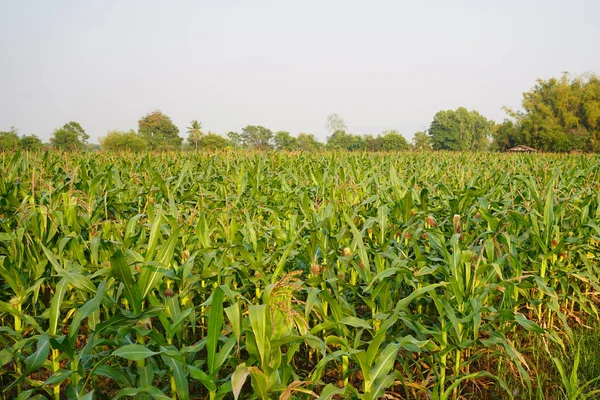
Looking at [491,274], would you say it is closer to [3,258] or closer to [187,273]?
[187,273]

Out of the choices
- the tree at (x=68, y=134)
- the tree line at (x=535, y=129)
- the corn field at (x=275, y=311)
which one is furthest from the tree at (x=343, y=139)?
the corn field at (x=275, y=311)

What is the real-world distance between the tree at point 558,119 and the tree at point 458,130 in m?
21.9

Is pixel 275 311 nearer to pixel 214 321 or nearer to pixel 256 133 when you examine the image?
pixel 214 321

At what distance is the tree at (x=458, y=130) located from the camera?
91625 millimetres

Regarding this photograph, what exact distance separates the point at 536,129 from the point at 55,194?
213 ft

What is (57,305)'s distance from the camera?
2.06 metres

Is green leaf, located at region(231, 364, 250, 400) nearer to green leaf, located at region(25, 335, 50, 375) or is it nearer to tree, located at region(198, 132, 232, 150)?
green leaf, located at region(25, 335, 50, 375)

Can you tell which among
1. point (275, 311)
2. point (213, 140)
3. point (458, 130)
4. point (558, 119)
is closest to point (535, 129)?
point (558, 119)

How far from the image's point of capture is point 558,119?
5925 centimetres

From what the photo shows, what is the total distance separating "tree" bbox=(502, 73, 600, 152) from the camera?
181 ft

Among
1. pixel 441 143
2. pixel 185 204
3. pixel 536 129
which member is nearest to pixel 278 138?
pixel 441 143

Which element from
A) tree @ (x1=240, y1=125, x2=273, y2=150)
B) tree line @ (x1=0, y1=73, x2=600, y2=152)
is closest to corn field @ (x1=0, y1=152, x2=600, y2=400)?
tree line @ (x1=0, y1=73, x2=600, y2=152)

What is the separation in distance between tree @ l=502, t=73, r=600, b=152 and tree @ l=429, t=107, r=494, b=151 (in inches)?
864

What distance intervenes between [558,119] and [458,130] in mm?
35131
